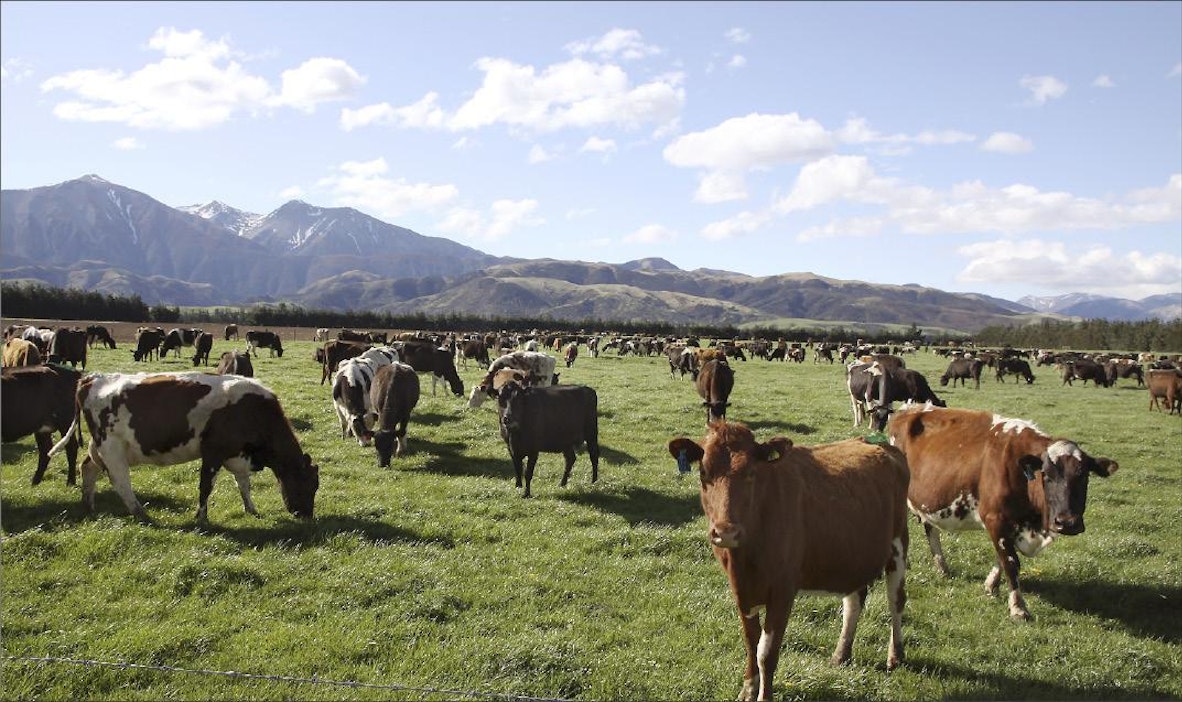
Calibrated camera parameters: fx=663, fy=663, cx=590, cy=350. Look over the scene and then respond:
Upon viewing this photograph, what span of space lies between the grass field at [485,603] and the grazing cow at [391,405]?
3.03 feet

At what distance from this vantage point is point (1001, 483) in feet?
28.7

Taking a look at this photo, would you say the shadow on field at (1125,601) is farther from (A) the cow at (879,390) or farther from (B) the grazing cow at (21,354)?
(B) the grazing cow at (21,354)

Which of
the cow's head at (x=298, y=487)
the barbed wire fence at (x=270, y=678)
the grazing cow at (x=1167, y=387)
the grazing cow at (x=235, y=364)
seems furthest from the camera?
A: the grazing cow at (x=1167, y=387)

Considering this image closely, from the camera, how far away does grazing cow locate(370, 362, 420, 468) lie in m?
15.0

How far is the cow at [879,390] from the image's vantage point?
22.5m

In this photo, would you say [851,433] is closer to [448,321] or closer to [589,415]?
[589,415]

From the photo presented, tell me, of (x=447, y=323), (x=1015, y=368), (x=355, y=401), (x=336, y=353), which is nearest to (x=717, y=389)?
(x=355, y=401)

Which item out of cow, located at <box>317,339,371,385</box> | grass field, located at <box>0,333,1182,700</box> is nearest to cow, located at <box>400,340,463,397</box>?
cow, located at <box>317,339,371,385</box>

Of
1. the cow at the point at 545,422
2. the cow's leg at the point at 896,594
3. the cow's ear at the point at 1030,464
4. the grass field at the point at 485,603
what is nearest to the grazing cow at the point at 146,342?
the grass field at the point at 485,603

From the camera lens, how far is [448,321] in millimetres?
136750

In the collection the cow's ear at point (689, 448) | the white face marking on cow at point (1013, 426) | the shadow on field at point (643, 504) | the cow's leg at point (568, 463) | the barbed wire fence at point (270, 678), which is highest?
the cow's ear at point (689, 448)

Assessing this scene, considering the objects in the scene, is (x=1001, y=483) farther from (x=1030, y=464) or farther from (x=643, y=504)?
(x=643, y=504)

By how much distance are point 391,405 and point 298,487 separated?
5.10 meters

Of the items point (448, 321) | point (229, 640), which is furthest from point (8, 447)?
point (448, 321)
